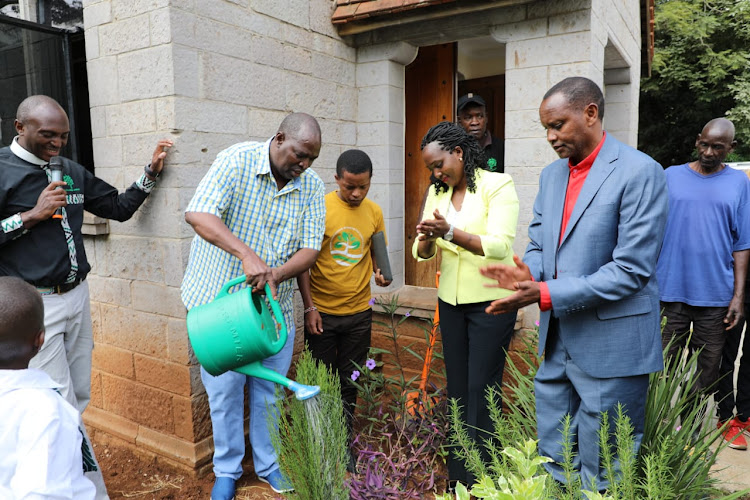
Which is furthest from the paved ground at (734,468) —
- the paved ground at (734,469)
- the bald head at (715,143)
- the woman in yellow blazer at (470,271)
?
the woman in yellow blazer at (470,271)

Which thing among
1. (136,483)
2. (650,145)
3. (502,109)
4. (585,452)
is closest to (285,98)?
(136,483)

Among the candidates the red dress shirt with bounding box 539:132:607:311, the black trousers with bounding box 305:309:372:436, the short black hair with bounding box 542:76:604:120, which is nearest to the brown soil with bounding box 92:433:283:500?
the black trousers with bounding box 305:309:372:436

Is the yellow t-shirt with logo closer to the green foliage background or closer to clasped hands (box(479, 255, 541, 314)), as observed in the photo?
clasped hands (box(479, 255, 541, 314))

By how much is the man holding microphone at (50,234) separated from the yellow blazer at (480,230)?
2.01m

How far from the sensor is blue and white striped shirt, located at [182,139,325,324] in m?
2.63

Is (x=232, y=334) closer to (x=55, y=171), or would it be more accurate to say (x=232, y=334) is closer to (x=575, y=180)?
(x=55, y=171)

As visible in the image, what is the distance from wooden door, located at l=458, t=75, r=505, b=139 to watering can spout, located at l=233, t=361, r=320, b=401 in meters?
5.11

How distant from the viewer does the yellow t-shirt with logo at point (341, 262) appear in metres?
3.38

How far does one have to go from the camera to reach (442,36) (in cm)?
457

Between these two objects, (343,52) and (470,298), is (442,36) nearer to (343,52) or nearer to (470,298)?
(343,52)

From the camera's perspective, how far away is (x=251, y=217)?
2.73 m

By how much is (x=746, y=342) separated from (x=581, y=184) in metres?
2.42

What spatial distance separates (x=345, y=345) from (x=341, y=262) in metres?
0.57

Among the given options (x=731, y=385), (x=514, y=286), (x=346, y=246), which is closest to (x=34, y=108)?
(x=346, y=246)
